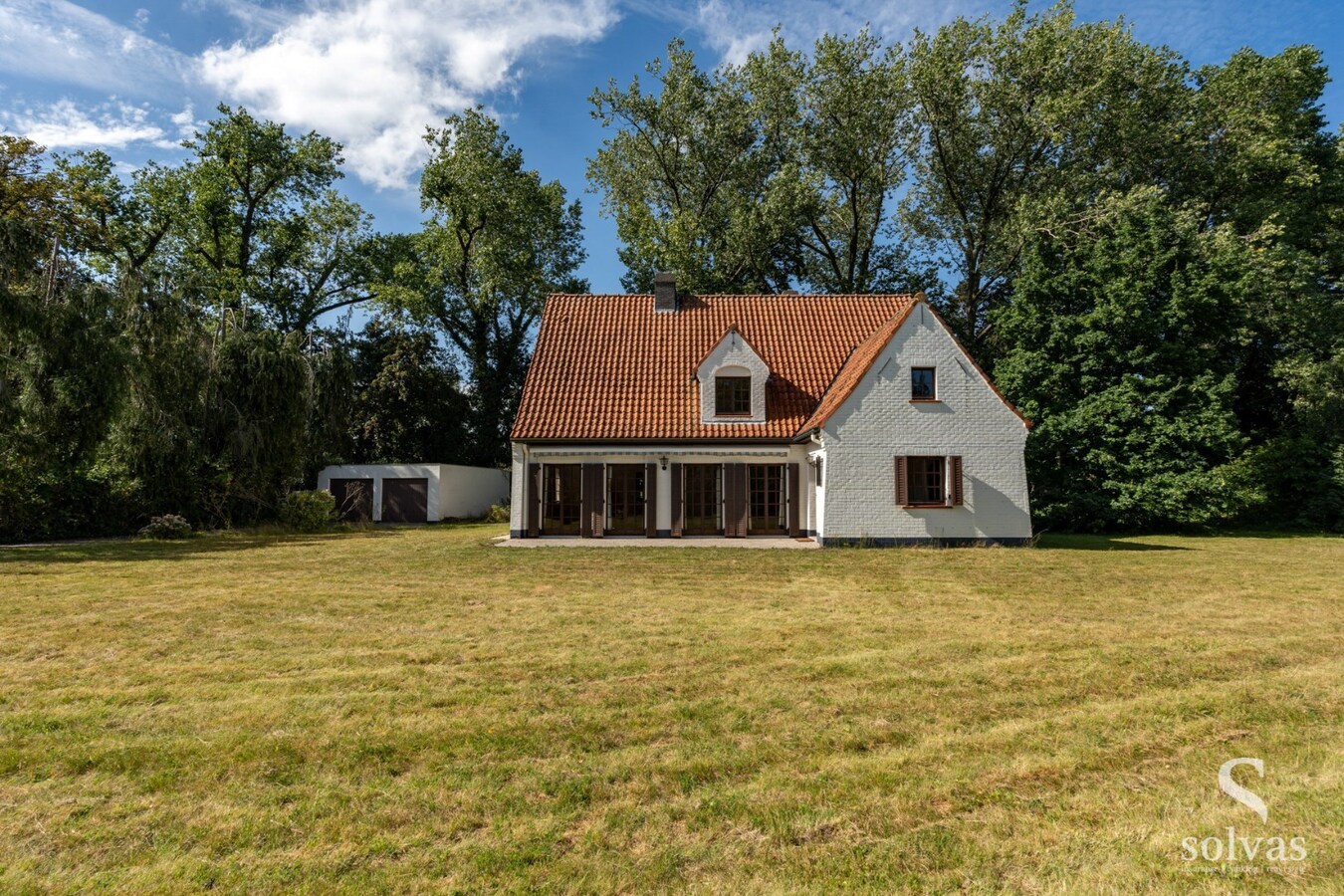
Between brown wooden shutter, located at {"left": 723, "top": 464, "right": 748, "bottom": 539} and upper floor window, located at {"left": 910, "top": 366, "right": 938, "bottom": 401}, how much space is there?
188 inches

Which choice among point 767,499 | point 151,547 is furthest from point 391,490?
point 767,499

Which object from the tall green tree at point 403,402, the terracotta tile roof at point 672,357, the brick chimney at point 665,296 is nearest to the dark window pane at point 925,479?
the terracotta tile roof at point 672,357

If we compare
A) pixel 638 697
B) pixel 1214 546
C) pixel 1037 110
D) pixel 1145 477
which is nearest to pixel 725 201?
pixel 1037 110

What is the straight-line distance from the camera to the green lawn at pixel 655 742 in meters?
2.77

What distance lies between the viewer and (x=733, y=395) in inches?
709

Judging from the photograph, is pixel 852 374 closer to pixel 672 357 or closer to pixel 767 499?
pixel 767 499

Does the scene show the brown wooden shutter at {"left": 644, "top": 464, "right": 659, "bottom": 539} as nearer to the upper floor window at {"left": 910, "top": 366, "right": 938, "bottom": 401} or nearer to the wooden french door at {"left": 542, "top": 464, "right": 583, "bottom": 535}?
the wooden french door at {"left": 542, "top": 464, "right": 583, "bottom": 535}

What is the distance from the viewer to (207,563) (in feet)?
39.7

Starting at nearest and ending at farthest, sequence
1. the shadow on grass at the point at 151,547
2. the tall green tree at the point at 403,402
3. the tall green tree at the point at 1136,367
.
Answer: the shadow on grass at the point at 151,547 < the tall green tree at the point at 1136,367 < the tall green tree at the point at 403,402

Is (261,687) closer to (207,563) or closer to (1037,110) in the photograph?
(207,563)

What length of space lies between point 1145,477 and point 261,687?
73.4 feet

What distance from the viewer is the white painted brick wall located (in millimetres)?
15883

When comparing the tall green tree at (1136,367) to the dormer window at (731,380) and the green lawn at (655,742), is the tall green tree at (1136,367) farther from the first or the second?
the green lawn at (655,742)

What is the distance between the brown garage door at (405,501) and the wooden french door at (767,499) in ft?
48.9
